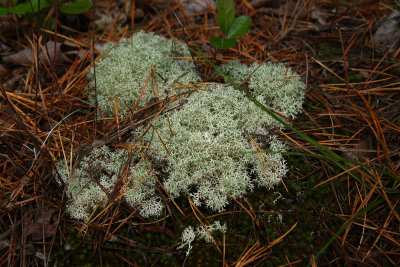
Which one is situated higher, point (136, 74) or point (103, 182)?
point (136, 74)

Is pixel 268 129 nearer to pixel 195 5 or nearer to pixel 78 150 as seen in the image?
pixel 78 150

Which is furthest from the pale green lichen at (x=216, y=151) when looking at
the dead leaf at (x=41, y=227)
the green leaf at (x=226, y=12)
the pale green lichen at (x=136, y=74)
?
the dead leaf at (x=41, y=227)

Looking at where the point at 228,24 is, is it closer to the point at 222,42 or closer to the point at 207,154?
the point at 222,42

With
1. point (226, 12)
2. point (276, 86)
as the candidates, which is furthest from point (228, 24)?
point (276, 86)

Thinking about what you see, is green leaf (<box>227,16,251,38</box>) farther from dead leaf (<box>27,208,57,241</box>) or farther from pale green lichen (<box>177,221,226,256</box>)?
dead leaf (<box>27,208,57,241</box>)

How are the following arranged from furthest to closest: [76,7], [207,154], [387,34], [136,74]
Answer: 1. [76,7]
2. [387,34]
3. [136,74]
4. [207,154]

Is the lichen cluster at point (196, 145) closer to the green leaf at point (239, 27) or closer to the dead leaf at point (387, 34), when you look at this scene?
the green leaf at point (239, 27)

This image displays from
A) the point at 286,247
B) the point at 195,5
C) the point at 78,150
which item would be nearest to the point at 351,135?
the point at 286,247

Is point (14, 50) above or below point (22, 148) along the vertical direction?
above
